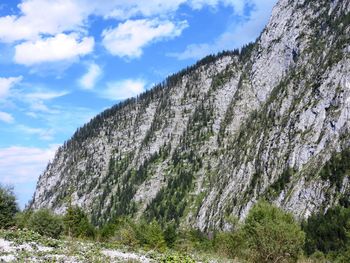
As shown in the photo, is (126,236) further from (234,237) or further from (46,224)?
(234,237)

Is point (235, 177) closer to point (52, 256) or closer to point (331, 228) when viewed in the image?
point (331, 228)

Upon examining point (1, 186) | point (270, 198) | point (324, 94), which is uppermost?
point (324, 94)

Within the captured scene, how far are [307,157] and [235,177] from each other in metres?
41.3

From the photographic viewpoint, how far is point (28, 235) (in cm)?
2736

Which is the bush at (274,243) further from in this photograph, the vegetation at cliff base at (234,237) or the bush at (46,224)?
the bush at (46,224)

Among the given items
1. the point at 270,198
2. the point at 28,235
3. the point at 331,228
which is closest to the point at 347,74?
the point at 270,198

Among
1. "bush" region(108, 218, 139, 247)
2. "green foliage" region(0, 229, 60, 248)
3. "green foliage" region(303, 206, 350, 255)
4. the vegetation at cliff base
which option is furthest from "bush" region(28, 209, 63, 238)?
"green foliage" region(303, 206, 350, 255)

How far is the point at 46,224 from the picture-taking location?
57.8m

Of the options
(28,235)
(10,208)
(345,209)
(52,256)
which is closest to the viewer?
(52,256)

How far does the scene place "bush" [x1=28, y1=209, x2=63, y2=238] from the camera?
183 ft

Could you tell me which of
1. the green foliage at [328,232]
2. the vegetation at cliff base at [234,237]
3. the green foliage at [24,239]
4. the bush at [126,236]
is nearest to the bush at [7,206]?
the vegetation at cliff base at [234,237]

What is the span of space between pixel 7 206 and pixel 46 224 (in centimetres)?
773

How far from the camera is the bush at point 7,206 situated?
58050 millimetres

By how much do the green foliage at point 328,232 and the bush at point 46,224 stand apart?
2777 inches
